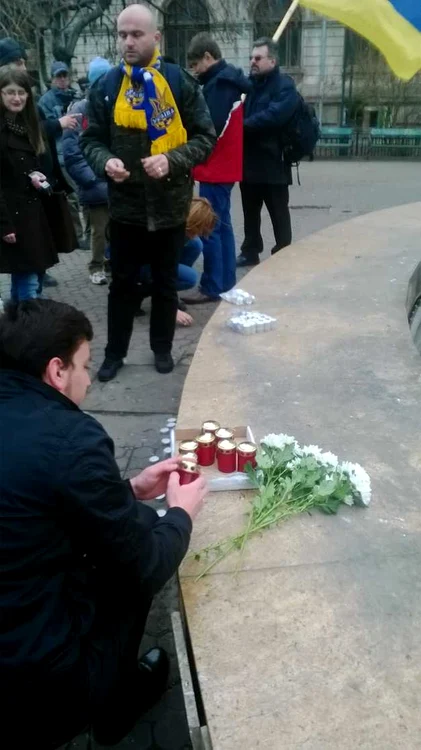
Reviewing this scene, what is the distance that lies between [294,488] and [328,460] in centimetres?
20

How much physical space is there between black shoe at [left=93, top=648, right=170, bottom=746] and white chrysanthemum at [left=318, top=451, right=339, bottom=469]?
83cm

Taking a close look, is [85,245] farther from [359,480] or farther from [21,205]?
[359,480]

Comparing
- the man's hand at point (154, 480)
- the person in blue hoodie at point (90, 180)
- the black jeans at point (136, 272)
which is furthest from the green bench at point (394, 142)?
the man's hand at point (154, 480)

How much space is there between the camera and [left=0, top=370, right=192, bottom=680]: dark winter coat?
5.24ft

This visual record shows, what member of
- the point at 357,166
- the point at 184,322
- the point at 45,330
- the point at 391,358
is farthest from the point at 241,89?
the point at 357,166

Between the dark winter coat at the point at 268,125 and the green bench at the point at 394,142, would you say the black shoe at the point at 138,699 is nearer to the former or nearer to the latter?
the dark winter coat at the point at 268,125

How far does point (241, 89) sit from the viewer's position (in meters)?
5.73

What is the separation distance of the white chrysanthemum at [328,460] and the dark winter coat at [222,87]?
12.9 feet

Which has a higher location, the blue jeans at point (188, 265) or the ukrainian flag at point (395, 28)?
the ukrainian flag at point (395, 28)

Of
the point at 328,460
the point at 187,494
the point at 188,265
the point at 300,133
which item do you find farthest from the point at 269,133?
the point at 187,494

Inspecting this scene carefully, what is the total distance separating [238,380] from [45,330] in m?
1.78

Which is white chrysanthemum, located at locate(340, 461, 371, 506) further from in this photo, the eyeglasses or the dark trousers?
the dark trousers

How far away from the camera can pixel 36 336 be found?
175cm

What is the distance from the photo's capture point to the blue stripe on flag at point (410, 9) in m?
3.77
